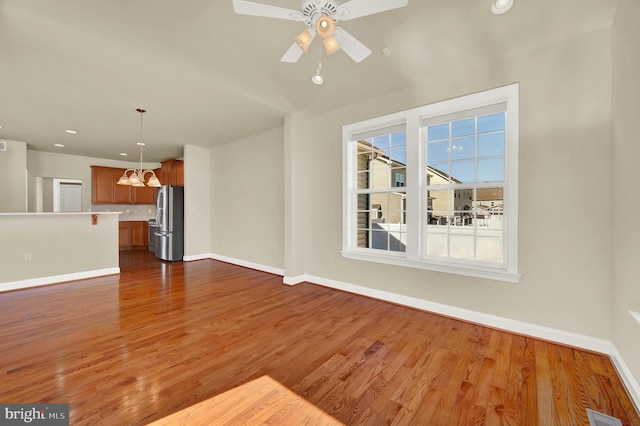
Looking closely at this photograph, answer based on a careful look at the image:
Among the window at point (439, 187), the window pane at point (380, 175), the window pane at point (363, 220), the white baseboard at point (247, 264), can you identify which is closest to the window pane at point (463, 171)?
the window at point (439, 187)

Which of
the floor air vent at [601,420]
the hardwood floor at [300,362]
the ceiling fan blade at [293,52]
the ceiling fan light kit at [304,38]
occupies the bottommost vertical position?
the floor air vent at [601,420]

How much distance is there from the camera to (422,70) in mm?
2879

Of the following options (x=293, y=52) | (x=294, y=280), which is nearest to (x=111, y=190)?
(x=294, y=280)

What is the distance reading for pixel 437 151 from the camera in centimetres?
313

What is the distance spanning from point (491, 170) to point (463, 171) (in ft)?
0.88

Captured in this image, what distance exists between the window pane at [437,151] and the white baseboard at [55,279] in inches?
222

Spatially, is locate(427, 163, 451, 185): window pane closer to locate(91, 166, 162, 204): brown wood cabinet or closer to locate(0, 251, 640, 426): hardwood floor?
locate(0, 251, 640, 426): hardwood floor

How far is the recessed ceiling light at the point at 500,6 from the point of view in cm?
204

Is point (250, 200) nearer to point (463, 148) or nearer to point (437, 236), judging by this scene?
point (437, 236)

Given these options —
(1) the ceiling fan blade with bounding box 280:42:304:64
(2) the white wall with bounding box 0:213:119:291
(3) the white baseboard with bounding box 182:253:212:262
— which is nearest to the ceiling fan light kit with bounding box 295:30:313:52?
(1) the ceiling fan blade with bounding box 280:42:304:64

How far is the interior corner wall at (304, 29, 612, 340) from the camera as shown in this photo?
2.17 m

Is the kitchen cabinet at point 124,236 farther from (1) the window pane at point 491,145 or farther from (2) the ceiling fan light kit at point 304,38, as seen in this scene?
(1) the window pane at point 491,145

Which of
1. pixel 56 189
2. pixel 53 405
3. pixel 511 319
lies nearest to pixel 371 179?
pixel 511 319

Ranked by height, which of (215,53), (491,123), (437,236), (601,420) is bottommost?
(601,420)
